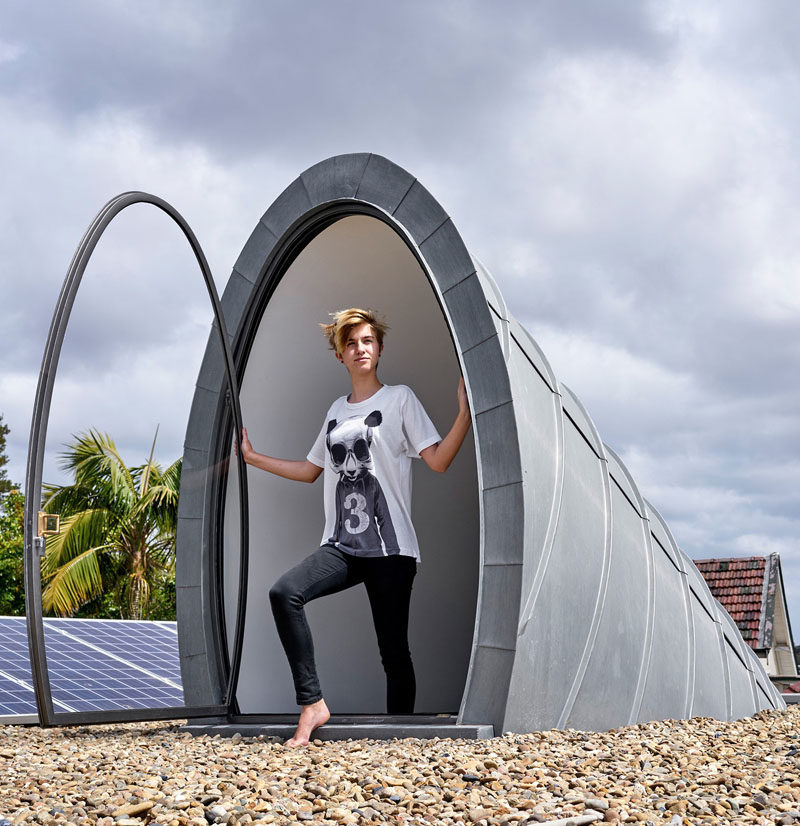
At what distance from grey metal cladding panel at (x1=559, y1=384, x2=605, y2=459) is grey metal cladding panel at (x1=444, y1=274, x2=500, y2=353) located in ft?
3.49

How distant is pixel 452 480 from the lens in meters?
7.38

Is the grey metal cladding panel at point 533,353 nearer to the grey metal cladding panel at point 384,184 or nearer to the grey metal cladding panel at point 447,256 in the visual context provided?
the grey metal cladding panel at point 447,256

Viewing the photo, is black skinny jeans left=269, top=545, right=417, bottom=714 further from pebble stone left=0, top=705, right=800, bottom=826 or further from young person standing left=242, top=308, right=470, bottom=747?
pebble stone left=0, top=705, right=800, bottom=826

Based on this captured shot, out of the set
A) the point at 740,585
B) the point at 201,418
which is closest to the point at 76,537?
the point at 201,418

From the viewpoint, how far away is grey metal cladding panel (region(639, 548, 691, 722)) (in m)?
6.10

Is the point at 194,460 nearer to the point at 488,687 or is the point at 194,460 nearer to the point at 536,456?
the point at 536,456

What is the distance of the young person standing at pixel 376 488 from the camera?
18.0ft

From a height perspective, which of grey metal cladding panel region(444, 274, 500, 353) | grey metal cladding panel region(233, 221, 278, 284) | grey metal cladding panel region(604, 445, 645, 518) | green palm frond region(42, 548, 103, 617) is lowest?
green palm frond region(42, 548, 103, 617)

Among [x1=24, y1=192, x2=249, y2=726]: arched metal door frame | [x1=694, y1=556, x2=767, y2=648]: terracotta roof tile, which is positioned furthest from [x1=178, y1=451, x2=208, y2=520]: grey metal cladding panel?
[x1=694, y1=556, x2=767, y2=648]: terracotta roof tile

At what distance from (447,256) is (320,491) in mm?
2376

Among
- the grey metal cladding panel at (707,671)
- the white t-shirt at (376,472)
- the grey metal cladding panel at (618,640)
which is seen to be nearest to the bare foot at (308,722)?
the white t-shirt at (376,472)

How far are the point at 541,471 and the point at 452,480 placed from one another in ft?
7.09

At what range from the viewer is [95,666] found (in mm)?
8555

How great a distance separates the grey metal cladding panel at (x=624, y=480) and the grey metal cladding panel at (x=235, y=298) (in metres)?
2.70
